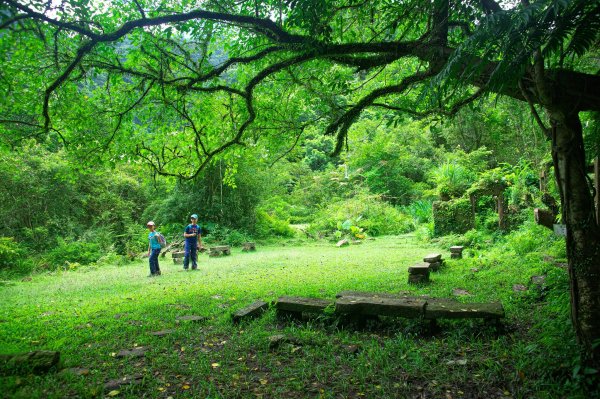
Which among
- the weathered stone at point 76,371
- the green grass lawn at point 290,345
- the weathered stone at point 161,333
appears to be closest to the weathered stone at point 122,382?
the green grass lawn at point 290,345

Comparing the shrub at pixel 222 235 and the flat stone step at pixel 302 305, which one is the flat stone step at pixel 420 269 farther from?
the shrub at pixel 222 235

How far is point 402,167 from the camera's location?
83.6ft

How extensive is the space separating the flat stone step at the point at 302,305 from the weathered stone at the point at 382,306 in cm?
32

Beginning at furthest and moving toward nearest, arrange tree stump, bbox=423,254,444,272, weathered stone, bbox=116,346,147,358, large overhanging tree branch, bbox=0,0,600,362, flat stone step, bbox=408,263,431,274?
tree stump, bbox=423,254,444,272, flat stone step, bbox=408,263,431,274, weathered stone, bbox=116,346,147,358, large overhanging tree branch, bbox=0,0,600,362

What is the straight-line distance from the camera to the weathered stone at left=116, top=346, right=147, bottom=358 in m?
4.47

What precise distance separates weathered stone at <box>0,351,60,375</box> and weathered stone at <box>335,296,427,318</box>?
A: 3.34 metres

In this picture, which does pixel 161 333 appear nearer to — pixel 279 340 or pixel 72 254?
pixel 279 340

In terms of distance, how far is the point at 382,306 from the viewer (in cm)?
498

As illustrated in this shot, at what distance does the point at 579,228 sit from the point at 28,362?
532cm

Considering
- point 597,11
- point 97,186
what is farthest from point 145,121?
point 97,186

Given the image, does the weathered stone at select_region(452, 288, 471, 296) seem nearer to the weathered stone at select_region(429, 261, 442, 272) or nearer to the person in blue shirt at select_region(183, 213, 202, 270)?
the weathered stone at select_region(429, 261, 442, 272)

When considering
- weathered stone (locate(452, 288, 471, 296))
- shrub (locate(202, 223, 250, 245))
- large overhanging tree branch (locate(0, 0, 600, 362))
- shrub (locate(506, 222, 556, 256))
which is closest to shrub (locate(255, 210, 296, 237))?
shrub (locate(202, 223, 250, 245))

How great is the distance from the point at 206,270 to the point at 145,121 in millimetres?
5189

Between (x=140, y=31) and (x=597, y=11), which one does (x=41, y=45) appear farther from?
(x=597, y=11)
